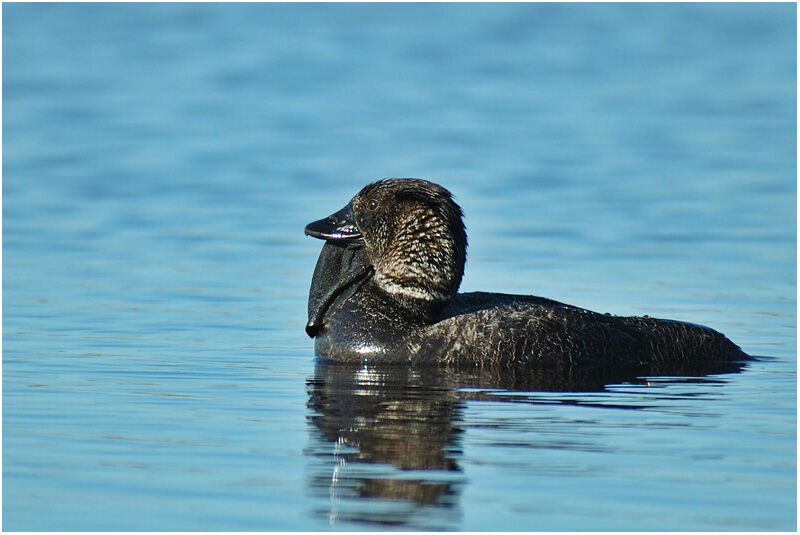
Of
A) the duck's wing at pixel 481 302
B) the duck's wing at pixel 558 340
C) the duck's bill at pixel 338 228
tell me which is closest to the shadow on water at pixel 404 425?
the duck's wing at pixel 558 340

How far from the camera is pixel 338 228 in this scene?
1044 centimetres

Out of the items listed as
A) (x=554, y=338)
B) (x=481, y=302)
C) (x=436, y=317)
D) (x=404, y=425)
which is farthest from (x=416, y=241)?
(x=404, y=425)

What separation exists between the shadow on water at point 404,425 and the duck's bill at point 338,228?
0.88 meters

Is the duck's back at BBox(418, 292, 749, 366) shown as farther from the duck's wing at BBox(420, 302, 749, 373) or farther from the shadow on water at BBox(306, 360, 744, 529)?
the shadow on water at BBox(306, 360, 744, 529)

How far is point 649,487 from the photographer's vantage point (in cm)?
651

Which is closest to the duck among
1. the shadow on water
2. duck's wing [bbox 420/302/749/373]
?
duck's wing [bbox 420/302/749/373]

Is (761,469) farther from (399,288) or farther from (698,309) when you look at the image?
(698,309)

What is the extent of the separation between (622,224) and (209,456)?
10623 mm

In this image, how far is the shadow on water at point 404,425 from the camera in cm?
625

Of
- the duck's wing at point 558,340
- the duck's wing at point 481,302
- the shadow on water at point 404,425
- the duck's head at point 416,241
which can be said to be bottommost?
the shadow on water at point 404,425

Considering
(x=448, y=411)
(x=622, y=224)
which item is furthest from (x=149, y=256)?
(x=448, y=411)

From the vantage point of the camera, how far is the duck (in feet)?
31.8

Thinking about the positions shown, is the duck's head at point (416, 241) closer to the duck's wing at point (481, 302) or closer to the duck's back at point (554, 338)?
the duck's wing at point (481, 302)

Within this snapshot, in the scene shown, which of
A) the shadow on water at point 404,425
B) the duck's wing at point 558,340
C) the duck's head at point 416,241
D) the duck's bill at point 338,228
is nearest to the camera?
the shadow on water at point 404,425
